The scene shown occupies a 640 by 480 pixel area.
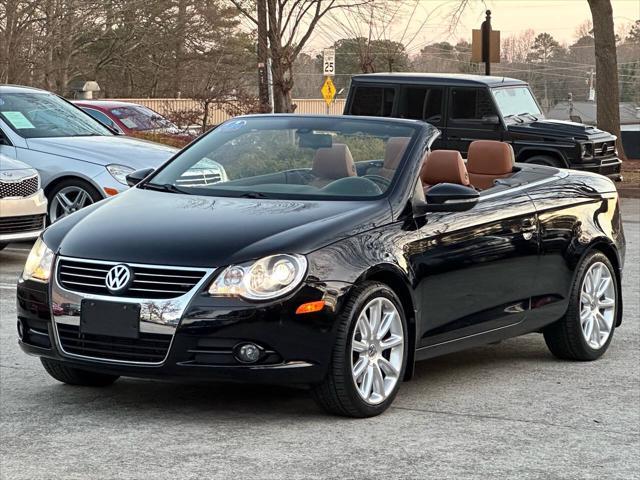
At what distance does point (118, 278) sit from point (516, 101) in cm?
1597

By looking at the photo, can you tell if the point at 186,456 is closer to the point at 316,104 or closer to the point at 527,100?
the point at 527,100

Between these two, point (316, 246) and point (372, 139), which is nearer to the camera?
point (316, 246)

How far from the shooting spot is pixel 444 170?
768cm

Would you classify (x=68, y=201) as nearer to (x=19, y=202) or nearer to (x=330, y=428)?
(x=19, y=202)

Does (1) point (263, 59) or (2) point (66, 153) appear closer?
(2) point (66, 153)

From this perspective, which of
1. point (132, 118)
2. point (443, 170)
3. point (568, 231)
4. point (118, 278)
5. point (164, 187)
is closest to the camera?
point (118, 278)

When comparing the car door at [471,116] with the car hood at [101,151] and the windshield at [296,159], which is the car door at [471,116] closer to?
the car hood at [101,151]

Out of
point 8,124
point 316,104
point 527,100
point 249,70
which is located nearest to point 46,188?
point 8,124

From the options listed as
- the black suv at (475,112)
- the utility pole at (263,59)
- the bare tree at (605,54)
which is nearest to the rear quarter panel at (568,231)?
the black suv at (475,112)

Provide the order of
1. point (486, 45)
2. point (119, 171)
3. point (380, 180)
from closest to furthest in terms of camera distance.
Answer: point (380, 180) < point (119, 171) < point (486, 45)

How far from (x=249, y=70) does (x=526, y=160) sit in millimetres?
23171

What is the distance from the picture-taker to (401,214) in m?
6.86

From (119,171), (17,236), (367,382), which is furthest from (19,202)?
(367,382)

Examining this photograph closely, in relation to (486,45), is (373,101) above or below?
below
